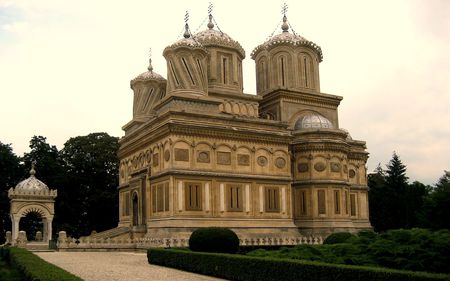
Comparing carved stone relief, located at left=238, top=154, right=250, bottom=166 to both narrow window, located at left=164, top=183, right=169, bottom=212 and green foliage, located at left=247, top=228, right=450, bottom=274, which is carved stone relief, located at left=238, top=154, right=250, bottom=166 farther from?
green foliage, located at left=247, top=228, right=450, bottom=274

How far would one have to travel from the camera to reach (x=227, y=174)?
30.7 metres

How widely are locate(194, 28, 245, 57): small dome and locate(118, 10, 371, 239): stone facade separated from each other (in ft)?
0.27

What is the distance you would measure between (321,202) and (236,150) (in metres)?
6.84

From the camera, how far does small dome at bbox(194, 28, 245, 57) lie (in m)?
37.1

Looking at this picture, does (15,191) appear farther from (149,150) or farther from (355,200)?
(355,200)

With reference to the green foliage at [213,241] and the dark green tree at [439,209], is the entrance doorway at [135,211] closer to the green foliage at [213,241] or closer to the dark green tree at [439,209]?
the green foliage at [213,241]

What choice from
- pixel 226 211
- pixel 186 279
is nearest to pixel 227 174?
pixel 226 211

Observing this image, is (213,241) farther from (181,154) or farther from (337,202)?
(337,202)

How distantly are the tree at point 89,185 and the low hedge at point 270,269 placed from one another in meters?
28.3

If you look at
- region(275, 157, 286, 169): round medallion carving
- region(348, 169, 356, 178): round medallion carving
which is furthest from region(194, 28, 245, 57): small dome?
region(348, 169, 356, 178): round medallion carving

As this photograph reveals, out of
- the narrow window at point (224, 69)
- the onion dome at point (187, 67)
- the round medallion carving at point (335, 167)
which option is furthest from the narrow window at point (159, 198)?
the round medallion carving at point (335, 167)

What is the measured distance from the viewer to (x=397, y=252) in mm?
12969

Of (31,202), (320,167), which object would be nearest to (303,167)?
(320,167)

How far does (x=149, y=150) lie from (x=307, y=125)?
1129 cm
